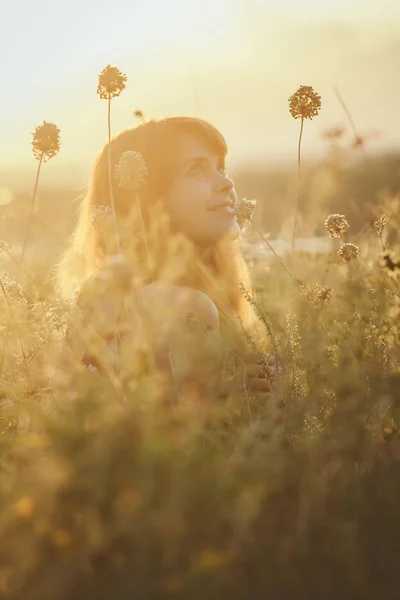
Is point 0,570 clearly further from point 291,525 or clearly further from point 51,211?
point 51,211

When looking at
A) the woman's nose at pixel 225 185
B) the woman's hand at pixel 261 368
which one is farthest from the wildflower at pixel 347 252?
the woman's nose at pixel 225 185

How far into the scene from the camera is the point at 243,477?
1110 millimetres

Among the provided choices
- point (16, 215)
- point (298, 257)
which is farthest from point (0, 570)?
point (298, 257)

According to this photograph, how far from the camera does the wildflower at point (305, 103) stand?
281 centimetres

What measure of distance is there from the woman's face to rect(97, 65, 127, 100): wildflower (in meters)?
0.88

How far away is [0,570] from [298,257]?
12.9ft

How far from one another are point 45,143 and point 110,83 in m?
0.33

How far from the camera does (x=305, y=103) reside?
281cm

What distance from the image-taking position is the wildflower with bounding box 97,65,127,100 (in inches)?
101

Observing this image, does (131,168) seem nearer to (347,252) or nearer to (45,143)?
(45,143)

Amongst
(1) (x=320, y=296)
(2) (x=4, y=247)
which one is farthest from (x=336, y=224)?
(2) (x=4, y=247)

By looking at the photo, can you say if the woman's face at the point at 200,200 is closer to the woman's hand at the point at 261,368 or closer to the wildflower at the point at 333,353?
the woman's hand at the point at 261,368

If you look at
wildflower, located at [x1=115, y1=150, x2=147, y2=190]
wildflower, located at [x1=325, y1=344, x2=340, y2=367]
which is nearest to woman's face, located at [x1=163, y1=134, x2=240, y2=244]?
wildflower, located at [x1=115, y1=150, x2=147, y2=190]

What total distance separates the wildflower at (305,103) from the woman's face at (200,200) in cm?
65
